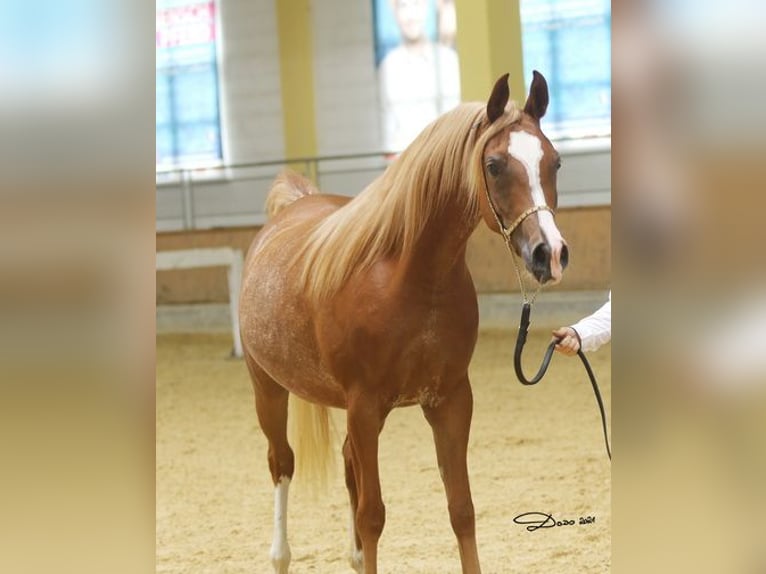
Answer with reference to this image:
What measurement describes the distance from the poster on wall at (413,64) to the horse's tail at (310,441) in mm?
6727

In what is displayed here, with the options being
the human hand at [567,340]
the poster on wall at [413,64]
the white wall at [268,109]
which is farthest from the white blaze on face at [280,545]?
the white wall at [268,109]

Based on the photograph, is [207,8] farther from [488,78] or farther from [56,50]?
[56,50]

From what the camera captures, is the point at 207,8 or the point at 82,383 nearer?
the point at 82,383

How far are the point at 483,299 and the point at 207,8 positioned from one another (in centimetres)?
605

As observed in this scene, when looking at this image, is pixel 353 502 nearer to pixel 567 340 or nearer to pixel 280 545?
pixel 280 545

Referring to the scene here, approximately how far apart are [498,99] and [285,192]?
1.50m

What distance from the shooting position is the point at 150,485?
2.42 feet

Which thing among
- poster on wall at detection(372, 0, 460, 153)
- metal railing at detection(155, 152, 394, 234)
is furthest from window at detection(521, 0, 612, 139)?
metal railing at detection(155, 152, 394, 234)

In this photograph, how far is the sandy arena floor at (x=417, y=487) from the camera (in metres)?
2.83

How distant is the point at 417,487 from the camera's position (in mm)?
3693

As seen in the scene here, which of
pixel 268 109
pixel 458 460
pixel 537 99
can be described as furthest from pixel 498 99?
pixel 268 109

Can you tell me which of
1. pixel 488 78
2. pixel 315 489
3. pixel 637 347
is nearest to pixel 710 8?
pixel 637 347

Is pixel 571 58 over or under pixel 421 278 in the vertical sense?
over

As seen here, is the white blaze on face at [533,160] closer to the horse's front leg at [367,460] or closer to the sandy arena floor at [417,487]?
the horse's front leg at [367,460]
